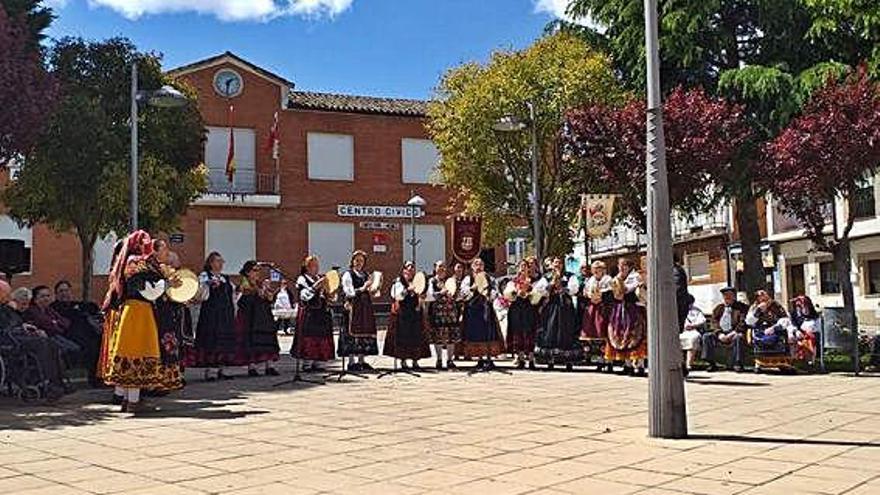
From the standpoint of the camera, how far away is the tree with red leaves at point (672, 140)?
54.5 feet

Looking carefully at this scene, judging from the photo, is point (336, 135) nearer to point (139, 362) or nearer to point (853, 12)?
point (853, 12)

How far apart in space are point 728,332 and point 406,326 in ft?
16.7

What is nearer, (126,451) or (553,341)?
(126,451)

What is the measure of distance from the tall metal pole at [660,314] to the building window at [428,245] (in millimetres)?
30811

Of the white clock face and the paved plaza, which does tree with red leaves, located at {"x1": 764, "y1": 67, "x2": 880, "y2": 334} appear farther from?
the white clock face

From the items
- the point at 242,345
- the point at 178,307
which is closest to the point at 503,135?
the point at 242,345

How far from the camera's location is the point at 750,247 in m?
20.7

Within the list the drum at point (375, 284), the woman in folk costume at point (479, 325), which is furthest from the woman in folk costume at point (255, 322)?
the woman in folk costume at point (479, 325)

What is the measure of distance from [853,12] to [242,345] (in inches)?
484

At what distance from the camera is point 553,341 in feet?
49.8

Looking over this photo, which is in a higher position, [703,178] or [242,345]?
[703,178]

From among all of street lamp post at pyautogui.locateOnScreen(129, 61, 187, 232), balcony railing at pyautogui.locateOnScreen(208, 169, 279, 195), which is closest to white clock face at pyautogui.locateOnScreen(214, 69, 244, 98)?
balcony railing at pyautogui.locateOnScreen(208, 169, 279, 195)

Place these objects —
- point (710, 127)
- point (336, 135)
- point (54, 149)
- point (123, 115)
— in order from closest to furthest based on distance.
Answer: point (710, 127), point (54, 149), point (123, 115), point (336, 135)

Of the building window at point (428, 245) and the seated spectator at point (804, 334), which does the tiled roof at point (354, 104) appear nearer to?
the building window at point (428, 245)
